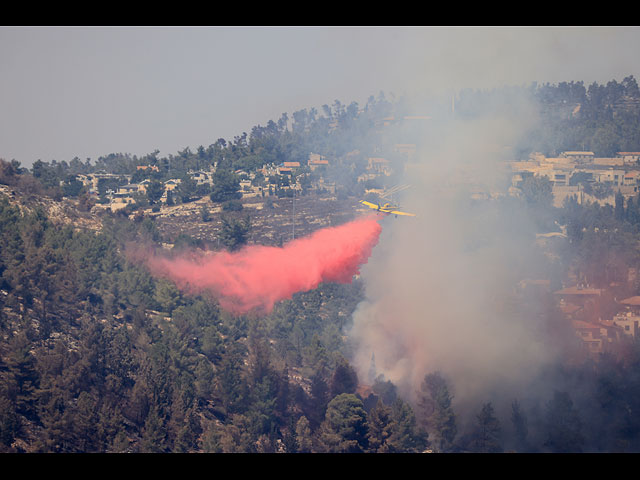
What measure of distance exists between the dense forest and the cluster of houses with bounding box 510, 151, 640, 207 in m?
70.7

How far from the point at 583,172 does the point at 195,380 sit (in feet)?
370

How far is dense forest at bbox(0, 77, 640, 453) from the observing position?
7838 cm

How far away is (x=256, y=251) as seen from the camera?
335 ft

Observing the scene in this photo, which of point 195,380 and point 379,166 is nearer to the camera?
point 195,380

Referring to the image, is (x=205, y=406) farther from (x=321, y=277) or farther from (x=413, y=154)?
(x=413, y=154)

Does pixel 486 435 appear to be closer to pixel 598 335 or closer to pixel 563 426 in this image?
pixel 563 426

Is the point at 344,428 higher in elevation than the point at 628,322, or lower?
higher

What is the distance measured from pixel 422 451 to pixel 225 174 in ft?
271

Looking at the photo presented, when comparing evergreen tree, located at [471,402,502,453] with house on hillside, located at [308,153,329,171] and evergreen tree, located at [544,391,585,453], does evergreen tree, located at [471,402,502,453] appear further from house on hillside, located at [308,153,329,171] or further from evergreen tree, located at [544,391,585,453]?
house on hillside, located at [308,153,329,171]

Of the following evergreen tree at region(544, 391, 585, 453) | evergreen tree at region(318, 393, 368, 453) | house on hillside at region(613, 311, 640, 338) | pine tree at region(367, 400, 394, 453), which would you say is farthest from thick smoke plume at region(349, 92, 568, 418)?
evergreen tree at region(318, 393, 368, 453)

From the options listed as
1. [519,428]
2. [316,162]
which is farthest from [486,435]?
[316,162]

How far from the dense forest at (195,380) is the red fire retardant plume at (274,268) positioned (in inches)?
92.2

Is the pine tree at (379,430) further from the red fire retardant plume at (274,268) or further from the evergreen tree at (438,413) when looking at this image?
the red fire retardant plume at (274,268)

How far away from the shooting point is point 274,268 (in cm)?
9462
